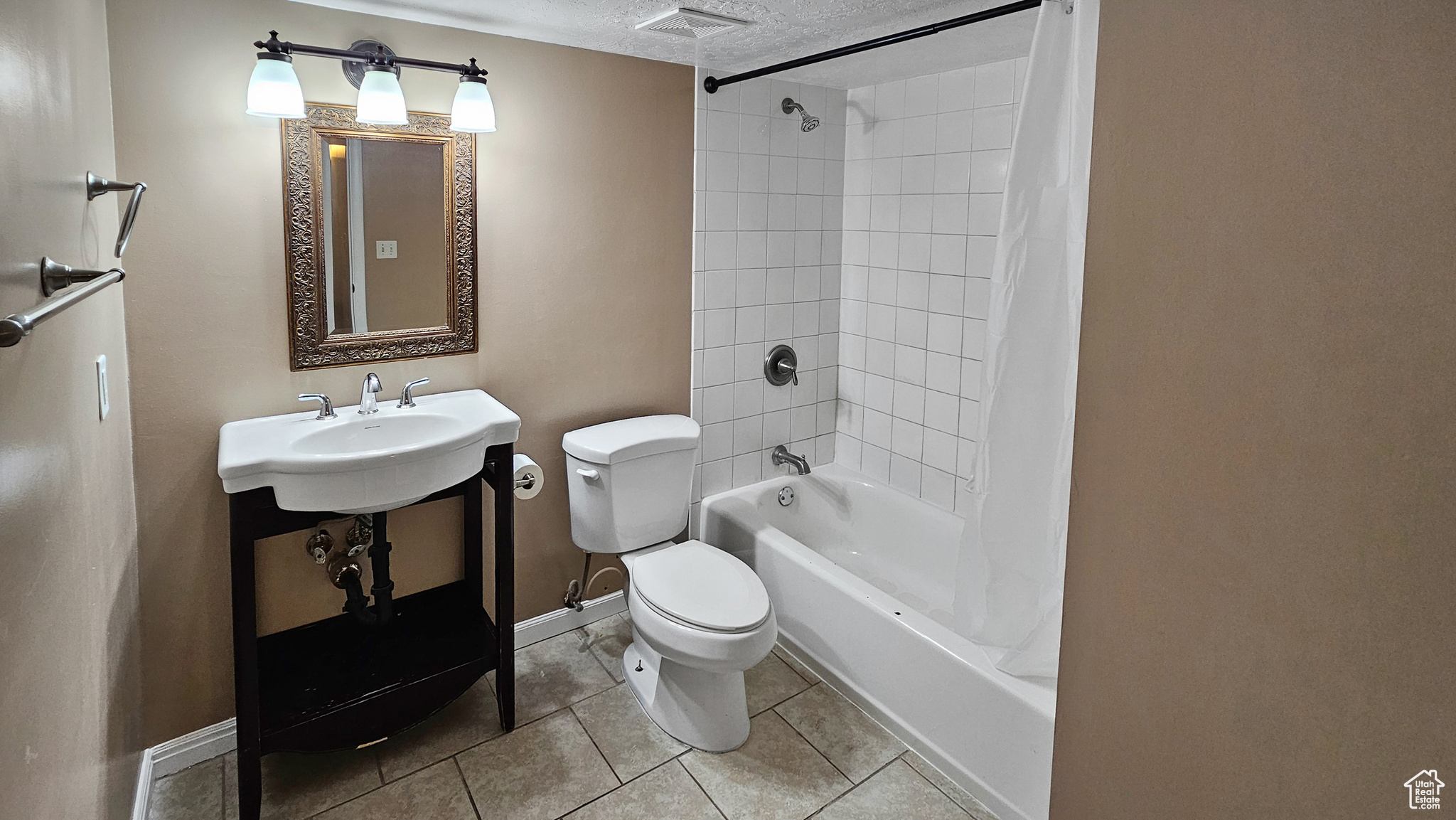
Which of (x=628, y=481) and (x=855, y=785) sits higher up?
(x=628, y=481)

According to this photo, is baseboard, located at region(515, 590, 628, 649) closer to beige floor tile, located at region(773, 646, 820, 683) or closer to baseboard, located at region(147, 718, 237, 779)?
beige floor tile, located at region(773, 646, 820, 683)

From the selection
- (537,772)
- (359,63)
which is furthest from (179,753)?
(359,63)

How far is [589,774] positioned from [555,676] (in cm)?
48

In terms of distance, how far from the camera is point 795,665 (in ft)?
8.80

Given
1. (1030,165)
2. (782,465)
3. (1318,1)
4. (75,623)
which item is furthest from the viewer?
(782,465)

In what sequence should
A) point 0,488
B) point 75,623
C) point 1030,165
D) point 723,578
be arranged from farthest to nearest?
point 723,578
point 1030,165
point 75,623
point 0,488

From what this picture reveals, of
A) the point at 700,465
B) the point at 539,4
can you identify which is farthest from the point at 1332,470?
the point at 700,465

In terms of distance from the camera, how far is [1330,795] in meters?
1.12

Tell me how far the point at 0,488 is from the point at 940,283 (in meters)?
2.60

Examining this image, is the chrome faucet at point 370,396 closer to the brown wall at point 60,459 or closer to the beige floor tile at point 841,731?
the brown wall at point 60,459

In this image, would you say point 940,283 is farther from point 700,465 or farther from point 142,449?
point 142,449

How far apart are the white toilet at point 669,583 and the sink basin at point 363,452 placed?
1.43 feet

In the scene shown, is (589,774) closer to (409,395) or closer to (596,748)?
(596,748)

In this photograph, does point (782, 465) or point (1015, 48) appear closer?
point (1015, 48)
